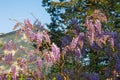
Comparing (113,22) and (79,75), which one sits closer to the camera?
(79,75)

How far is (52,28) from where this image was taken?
16.8 metres

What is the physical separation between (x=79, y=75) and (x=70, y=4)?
9.17m

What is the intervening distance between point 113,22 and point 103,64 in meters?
2.34

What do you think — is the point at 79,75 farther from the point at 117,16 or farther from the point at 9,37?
the point at 9,37

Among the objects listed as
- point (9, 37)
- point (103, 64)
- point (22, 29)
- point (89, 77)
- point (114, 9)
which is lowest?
point (9, 37)

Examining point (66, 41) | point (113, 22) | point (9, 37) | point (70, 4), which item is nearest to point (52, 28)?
point (70, 4)

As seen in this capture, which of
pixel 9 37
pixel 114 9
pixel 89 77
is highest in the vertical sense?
pixel 89 77

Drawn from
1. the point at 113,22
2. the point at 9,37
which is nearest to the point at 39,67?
the point at 113,22

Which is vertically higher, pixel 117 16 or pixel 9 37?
pixel 117 16

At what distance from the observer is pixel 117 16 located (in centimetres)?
1577

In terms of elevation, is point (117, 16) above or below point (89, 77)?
below

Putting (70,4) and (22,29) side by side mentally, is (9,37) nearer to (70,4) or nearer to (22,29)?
(70,4)

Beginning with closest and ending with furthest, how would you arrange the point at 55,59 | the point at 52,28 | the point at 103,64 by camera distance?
the point at 55,59, the point at 103,64, the point at 52,28

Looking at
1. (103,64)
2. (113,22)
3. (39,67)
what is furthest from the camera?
(113,22)
